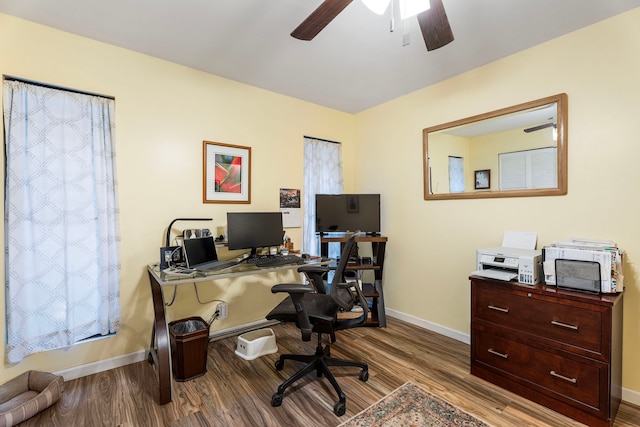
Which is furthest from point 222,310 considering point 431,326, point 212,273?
point 431,326

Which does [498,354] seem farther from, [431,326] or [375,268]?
[375,268]

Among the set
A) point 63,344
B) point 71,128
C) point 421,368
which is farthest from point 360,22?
point 63,344

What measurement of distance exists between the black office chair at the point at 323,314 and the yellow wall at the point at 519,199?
129 centimetres

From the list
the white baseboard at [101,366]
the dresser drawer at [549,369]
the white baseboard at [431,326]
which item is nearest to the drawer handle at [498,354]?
the dresser drawer at [549,369]

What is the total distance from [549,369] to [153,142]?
340 cm

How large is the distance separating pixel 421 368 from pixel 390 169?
2114 mm

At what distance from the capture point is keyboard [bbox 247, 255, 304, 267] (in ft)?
8.11

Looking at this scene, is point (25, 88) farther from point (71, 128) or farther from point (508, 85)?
point (508, 85)

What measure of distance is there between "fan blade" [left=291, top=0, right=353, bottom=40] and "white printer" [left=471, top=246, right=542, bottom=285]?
77.9 inches

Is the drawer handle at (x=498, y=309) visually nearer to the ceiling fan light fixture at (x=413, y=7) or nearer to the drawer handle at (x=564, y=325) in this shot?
the drawer handle at (x=564, y=325)

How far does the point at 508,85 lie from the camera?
8.18 ft

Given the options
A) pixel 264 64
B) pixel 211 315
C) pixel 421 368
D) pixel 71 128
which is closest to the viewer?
pixel 71 128

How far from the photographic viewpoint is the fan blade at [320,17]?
140cm

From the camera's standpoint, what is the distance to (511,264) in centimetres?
214
